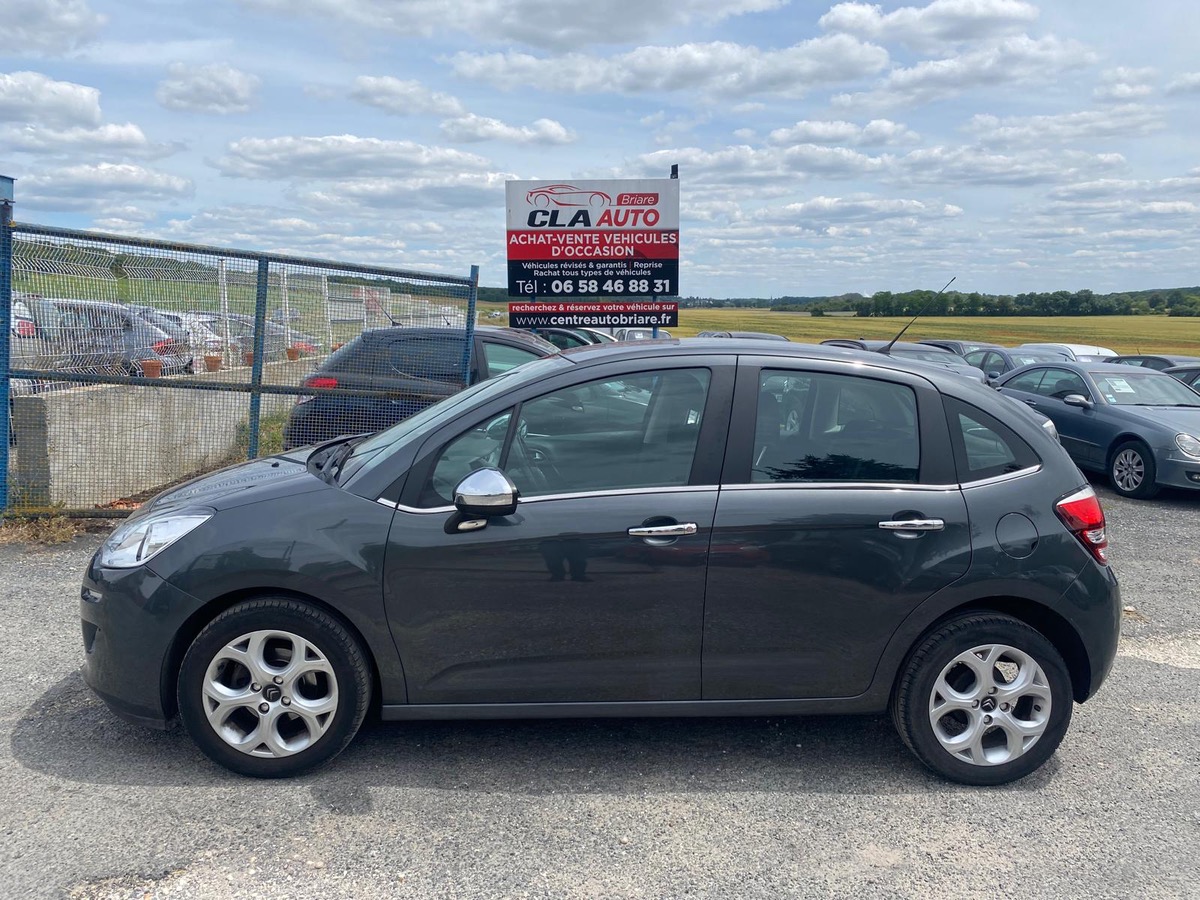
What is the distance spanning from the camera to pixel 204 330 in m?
7.72

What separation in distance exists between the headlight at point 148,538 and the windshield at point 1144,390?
11034 mm

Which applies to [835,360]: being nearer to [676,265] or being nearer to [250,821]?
[250,821]

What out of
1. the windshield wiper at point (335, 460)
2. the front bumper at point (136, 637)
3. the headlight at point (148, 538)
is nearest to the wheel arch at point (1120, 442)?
the windshield wiper at point (335, 460)

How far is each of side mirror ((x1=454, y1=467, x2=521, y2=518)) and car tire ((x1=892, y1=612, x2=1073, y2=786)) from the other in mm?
1750

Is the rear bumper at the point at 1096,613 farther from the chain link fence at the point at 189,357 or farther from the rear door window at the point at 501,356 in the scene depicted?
the rear door window at the point at 501,356

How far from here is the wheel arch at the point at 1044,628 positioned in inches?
152

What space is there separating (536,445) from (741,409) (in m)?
0.84

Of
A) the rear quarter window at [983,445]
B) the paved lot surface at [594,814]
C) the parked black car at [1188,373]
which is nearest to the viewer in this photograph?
the paved lot surface at [594,814]

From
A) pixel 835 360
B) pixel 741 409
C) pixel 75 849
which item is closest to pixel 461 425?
pixel 741 409

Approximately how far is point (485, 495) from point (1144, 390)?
35.7 ft

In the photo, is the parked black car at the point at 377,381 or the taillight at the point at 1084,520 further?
the parked black car at the point at 377,381

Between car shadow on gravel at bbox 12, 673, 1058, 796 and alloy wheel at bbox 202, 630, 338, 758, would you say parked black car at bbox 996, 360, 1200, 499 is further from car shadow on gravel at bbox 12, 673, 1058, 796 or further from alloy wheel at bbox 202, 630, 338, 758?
alloy wheel at bbox 202, 630, 338, 758

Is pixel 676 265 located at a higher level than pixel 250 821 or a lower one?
higher

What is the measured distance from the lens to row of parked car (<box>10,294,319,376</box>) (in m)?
7.16
